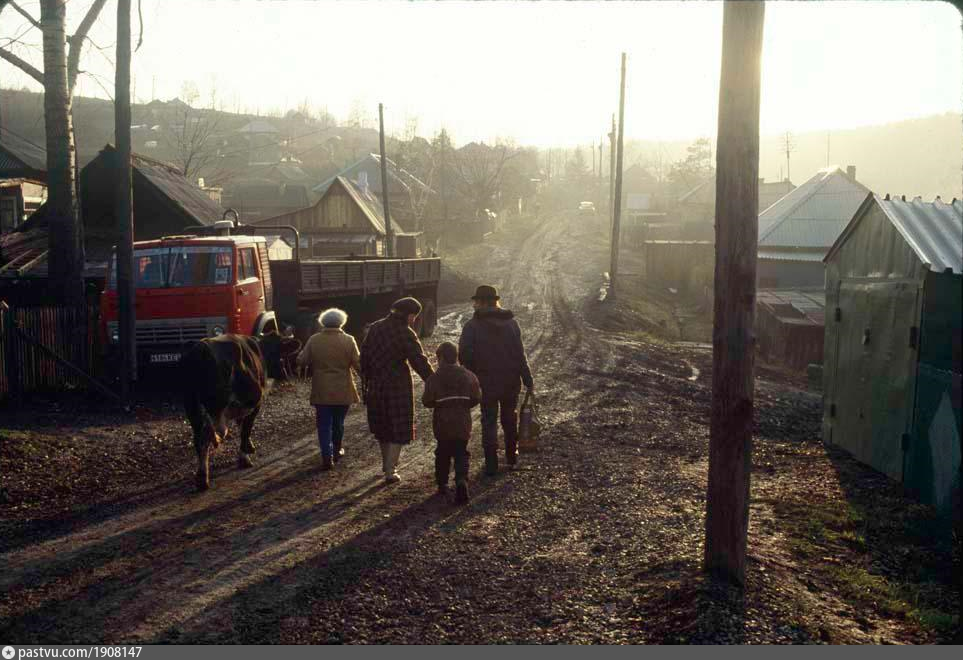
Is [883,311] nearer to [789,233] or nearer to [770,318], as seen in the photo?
[770,318]

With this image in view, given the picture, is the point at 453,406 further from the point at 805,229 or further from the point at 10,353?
the point at 805,229

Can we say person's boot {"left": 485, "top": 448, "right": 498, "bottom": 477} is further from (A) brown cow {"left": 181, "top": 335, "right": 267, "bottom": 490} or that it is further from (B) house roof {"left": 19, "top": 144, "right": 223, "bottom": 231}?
(B) house roof {"left": 19, "top": 144, "right": 223, "bottom": 231}

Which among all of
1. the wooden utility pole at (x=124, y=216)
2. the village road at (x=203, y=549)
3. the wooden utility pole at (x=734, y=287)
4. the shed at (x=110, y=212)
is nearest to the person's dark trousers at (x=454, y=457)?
the village road at (x=203, y=549)

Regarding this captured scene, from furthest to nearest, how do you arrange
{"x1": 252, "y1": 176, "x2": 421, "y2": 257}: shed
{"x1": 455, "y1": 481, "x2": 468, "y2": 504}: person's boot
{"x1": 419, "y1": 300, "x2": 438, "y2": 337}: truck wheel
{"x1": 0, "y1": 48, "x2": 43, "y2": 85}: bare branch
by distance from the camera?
{"x1": 252, "y1": 176, "x2": 421, "y2": 257}: shed < {"x1": 419, "y1": 300, "x2": 438, "y2": 337}: truck wheel < {"x1": 0, "y1": 48, "x2": 43, "y2": 85}: bare branch < {"x1": 455, "y1": 481, "x2": 468, "y2": 504}: person's boot

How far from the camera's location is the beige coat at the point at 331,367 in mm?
8758

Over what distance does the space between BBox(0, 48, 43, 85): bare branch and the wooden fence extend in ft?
17.2

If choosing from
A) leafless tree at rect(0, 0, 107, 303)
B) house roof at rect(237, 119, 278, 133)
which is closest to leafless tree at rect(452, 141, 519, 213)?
house roof at rect(237, 119, 278, 133)

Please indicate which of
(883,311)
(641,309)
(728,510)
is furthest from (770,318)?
(728,510)

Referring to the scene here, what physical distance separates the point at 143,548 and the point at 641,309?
3028cm

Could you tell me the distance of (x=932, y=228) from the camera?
9305mm

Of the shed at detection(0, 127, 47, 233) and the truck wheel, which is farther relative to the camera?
the shed at detection(0, 127, 47, 233)

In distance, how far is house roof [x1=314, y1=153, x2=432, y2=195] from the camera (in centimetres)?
6501

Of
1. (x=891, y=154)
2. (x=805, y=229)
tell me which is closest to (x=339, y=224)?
(x=805, y=229)

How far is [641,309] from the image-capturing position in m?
35.0
